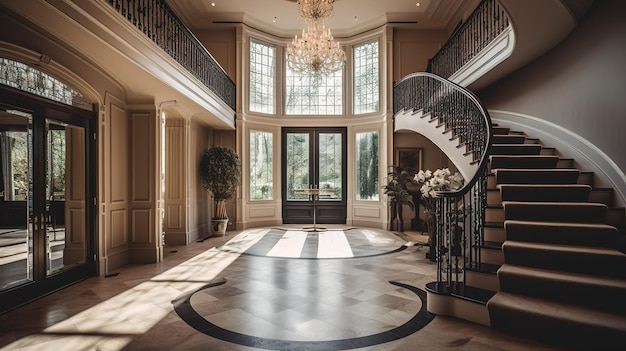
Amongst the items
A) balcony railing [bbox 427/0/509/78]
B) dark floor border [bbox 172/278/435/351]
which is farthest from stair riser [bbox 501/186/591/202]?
balcony railing [bbox 427/0/509/78]

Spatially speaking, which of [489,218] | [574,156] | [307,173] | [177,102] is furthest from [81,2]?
[307,173]

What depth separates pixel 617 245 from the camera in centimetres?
356

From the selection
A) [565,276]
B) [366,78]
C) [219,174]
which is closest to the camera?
[565,276]

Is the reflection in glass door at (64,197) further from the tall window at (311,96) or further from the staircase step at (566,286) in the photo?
the tall window at (311,96)

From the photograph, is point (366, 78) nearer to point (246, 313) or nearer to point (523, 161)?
point (523, 161)

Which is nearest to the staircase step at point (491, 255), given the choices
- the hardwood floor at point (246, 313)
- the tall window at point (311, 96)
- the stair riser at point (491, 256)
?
the stair riser at point (491, 256)

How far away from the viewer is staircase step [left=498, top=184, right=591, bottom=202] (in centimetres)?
424

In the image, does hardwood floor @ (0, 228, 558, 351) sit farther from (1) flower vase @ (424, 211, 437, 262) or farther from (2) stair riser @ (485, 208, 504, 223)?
(2) stair riser @ (485, 208, 504, 223)

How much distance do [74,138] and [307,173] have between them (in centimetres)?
691

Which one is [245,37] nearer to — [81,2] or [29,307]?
[81,2]

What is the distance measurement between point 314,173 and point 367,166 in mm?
1665

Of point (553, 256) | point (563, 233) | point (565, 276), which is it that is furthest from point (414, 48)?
point (565, 276)

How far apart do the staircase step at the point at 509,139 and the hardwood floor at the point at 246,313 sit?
7.77 ft

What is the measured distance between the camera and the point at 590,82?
474cm
